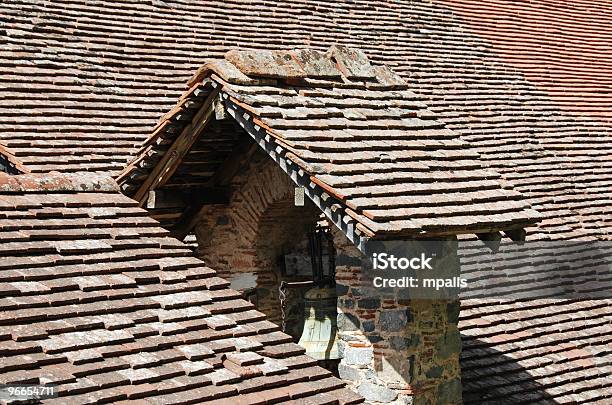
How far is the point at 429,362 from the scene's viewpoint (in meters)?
7.86

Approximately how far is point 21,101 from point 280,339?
14.5 feet

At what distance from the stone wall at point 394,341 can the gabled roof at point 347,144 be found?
499 millimetres

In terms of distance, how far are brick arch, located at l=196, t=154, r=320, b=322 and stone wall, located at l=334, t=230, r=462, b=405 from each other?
1.34 m

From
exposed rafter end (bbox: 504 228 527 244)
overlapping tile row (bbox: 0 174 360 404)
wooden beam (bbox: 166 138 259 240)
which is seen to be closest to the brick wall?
wooden beam (bbox: 166 138 259 240)

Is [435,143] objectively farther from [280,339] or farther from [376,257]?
[280,339]

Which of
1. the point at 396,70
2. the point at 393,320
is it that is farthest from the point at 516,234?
the point at 396,70

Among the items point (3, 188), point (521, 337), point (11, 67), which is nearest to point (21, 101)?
point (11, 67)

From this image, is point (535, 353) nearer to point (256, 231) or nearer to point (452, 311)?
point (452, 311)

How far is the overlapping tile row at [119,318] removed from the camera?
228 inches

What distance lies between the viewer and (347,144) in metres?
8.02

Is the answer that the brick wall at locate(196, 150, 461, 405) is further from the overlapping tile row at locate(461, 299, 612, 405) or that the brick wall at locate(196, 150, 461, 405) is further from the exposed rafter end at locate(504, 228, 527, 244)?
the overlapping tile row at locate(461, 299, 612, 405)

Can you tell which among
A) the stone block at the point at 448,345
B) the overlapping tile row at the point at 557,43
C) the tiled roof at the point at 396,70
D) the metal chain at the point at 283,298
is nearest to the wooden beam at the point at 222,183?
the tiled roof at the point at 396,70

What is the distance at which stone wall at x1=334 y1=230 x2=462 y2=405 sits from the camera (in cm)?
770

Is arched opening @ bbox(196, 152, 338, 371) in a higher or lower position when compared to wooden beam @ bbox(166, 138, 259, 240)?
A: lower
